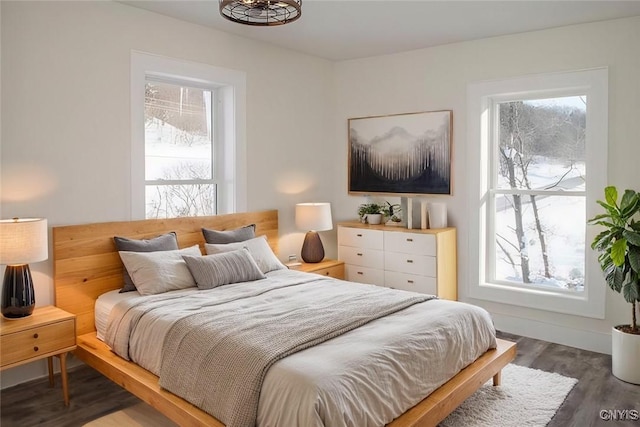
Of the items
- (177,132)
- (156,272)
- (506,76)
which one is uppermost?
(506,76)

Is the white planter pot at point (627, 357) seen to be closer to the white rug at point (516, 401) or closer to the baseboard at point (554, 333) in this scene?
the white rug at point (516, 401)

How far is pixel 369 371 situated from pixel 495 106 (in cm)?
322

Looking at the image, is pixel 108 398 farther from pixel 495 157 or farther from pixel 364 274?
pixel 495 157

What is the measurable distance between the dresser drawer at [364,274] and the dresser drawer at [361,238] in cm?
23

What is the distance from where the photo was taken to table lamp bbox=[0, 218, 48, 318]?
285 centimetres

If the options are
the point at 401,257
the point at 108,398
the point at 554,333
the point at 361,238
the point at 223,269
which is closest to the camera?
the point at 108,398

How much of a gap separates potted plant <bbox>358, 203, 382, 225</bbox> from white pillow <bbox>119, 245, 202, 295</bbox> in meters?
2.18

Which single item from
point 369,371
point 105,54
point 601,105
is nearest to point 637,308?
point 601,105

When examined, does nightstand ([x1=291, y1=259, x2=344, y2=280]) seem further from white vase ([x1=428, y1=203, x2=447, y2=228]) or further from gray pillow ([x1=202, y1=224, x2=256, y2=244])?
white vase ([x1=428, y1=203, x2=447, y2=228])

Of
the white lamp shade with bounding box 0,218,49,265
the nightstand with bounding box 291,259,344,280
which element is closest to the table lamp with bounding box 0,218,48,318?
the white lamp shade with bounding box 0,218,49,265

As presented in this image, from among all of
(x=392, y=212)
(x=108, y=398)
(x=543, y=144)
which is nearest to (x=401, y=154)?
(x=392, y=212)

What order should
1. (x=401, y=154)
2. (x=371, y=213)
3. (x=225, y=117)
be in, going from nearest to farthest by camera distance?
(x=225, y=117) < (x=401, y=154) < (x=371, y=213)

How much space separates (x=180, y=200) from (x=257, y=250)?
84 cm

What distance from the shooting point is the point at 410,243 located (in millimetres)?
4578
